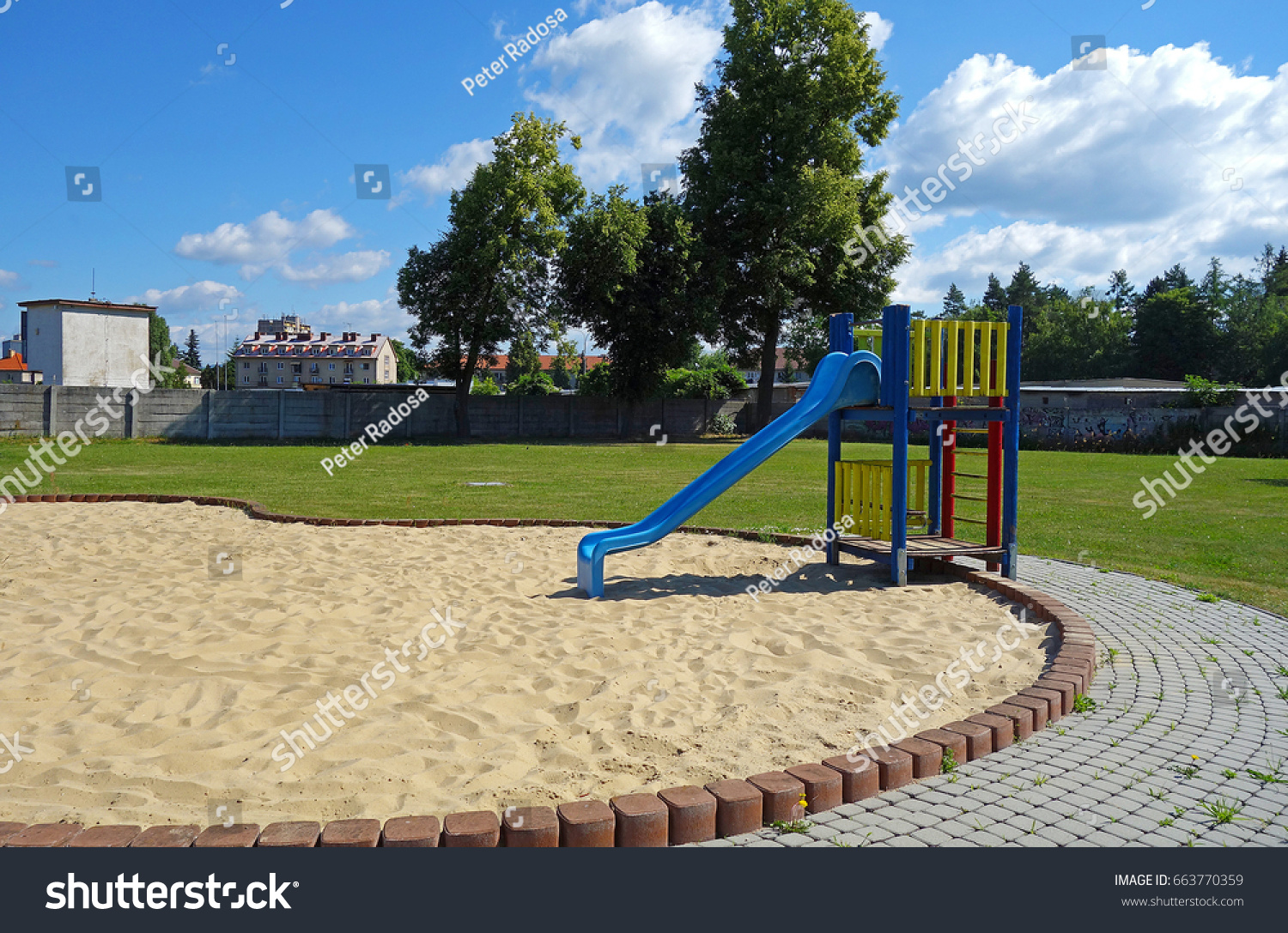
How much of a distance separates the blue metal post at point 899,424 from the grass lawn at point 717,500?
8.62 feet

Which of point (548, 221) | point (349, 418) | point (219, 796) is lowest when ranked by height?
point (219, 796)

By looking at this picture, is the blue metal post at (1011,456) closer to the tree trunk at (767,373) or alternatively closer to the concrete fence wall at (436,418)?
the concrete fence wall at (436,418)

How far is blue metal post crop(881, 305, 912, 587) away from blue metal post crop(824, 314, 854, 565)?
0.46 meters

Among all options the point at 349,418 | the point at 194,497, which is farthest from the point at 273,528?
the point at 349,418

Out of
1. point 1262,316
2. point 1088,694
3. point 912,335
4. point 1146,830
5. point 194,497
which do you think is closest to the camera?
point 1146,830

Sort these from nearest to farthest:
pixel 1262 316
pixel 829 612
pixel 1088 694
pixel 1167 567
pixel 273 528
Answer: pixel 1088 694
pixel 829 612
pixel 1167 567
pixel 273 528
pixel 1262 316

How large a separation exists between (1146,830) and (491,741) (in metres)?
2.50

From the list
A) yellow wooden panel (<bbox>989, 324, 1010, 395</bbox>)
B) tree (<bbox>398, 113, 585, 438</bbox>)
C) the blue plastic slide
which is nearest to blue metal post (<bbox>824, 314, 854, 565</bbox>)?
the blue plastic slide

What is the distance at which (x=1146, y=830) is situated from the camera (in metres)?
2.88

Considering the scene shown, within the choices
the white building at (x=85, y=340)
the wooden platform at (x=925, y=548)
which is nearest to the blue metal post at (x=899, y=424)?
the wooden platform at (x=925, y=548)

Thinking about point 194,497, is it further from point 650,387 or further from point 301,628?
point 650,387

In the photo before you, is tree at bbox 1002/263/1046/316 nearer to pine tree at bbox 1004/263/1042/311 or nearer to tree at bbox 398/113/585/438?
pine tree at bbox 1004/263/1042/311

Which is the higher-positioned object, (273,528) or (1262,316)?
(1262,316)

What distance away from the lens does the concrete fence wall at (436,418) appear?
26.1 metres
